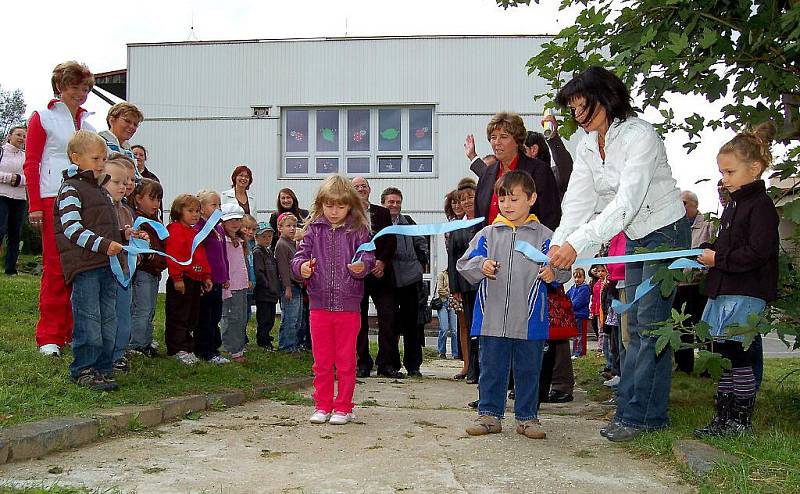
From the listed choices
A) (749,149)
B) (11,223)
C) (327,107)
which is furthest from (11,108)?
(749,149)

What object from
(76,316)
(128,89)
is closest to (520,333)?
(76,316)

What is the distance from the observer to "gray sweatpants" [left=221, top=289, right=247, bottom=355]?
8.77m

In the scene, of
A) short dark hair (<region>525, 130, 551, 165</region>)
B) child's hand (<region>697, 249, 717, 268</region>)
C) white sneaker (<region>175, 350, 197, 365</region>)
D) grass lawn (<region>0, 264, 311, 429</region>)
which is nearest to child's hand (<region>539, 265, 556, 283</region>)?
child's hand (<region>697, 249, 717, 268</region>)

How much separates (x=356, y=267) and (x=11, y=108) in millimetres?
59588

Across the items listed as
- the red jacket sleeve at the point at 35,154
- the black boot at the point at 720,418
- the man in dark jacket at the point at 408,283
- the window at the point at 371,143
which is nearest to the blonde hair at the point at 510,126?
the black boot at the point at 720,418

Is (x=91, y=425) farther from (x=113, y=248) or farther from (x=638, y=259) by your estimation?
(x=638, y=259)

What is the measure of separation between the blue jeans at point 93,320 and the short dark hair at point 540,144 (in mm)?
3592

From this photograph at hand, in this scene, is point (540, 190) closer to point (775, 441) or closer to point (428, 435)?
point (428, 435)

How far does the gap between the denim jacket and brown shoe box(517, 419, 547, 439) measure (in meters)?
1.38

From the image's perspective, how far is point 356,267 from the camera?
232 inches

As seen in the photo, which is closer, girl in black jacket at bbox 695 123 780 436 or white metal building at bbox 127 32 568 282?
girl in black jacket at bbox 695 123 780 436

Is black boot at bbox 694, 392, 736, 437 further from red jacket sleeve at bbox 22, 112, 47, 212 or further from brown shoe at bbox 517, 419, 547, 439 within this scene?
red jacket sleeve at bbox 22, 112, 47, 212

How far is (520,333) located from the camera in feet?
17.8

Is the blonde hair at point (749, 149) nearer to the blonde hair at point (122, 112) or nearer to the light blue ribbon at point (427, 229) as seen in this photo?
the light blue ribbon at point (427, 229)
